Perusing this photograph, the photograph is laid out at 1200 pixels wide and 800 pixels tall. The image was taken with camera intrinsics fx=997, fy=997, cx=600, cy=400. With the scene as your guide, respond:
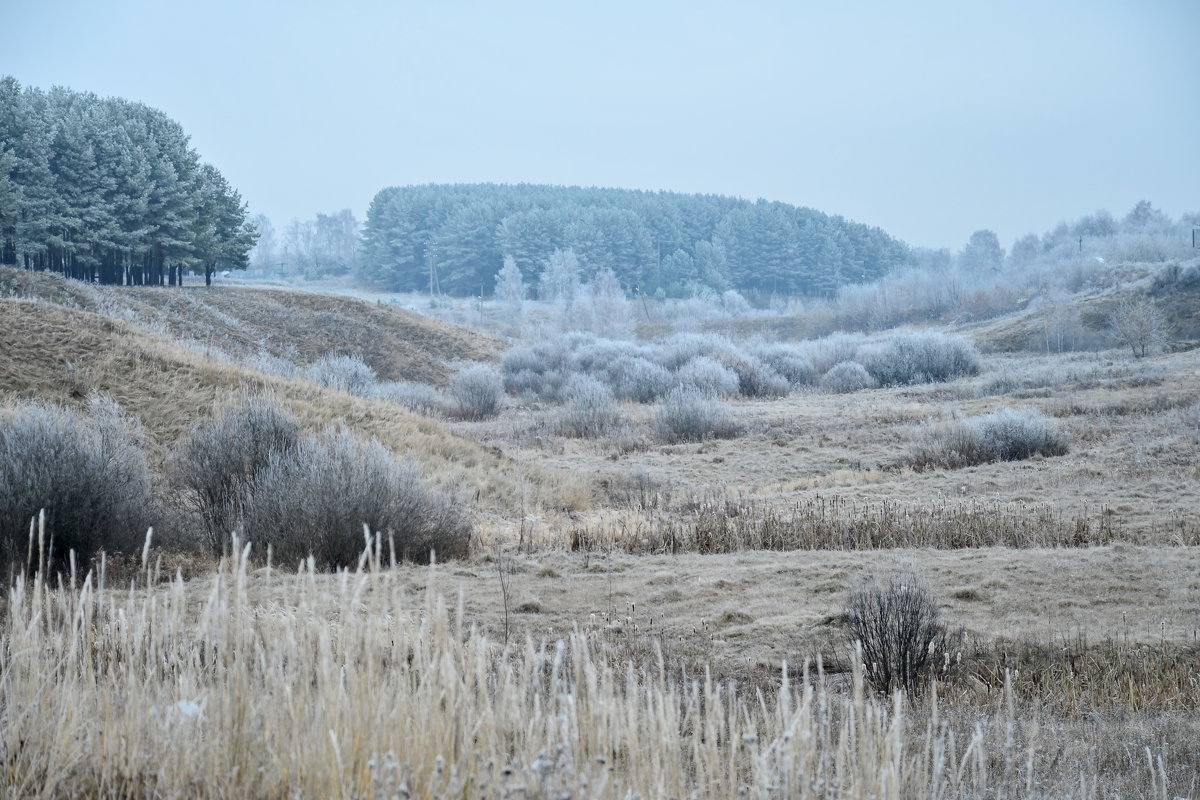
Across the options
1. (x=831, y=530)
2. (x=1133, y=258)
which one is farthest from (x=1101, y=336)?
(x=831, y=530)

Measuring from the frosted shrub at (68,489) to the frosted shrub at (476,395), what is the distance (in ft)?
79.8

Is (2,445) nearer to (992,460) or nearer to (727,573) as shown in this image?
(727,573)

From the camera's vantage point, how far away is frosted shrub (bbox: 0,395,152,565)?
10492 millimetres

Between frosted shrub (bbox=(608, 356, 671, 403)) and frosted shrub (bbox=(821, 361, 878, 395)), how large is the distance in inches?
304

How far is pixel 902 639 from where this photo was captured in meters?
7.07

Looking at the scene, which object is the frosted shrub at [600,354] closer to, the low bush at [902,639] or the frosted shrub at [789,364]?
the frosted shrub at [789,364]

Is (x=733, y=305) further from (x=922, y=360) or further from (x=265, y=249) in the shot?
(x=265, y=249)

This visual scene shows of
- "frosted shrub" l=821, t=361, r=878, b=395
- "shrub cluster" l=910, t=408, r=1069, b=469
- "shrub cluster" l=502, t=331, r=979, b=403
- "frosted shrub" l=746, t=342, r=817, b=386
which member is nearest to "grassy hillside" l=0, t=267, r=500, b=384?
"shrub cluster" l=502, t=331, r=979, b=403

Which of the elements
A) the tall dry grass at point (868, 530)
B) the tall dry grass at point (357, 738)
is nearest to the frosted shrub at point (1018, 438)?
the tall dry grass at point (868, 530)

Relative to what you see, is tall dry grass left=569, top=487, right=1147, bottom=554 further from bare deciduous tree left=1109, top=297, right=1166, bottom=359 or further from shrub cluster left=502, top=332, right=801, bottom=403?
bare deciduous tree left=1109, top=297, right=1166, bottom=359

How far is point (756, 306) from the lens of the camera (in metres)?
107

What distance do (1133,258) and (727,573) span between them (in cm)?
8951

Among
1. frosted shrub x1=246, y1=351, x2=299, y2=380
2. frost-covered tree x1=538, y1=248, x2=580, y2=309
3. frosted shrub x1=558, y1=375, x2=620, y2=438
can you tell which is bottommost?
frosted shrub x1=558, y1=375, x2=620, y2=438

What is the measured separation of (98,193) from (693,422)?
3368 cm
